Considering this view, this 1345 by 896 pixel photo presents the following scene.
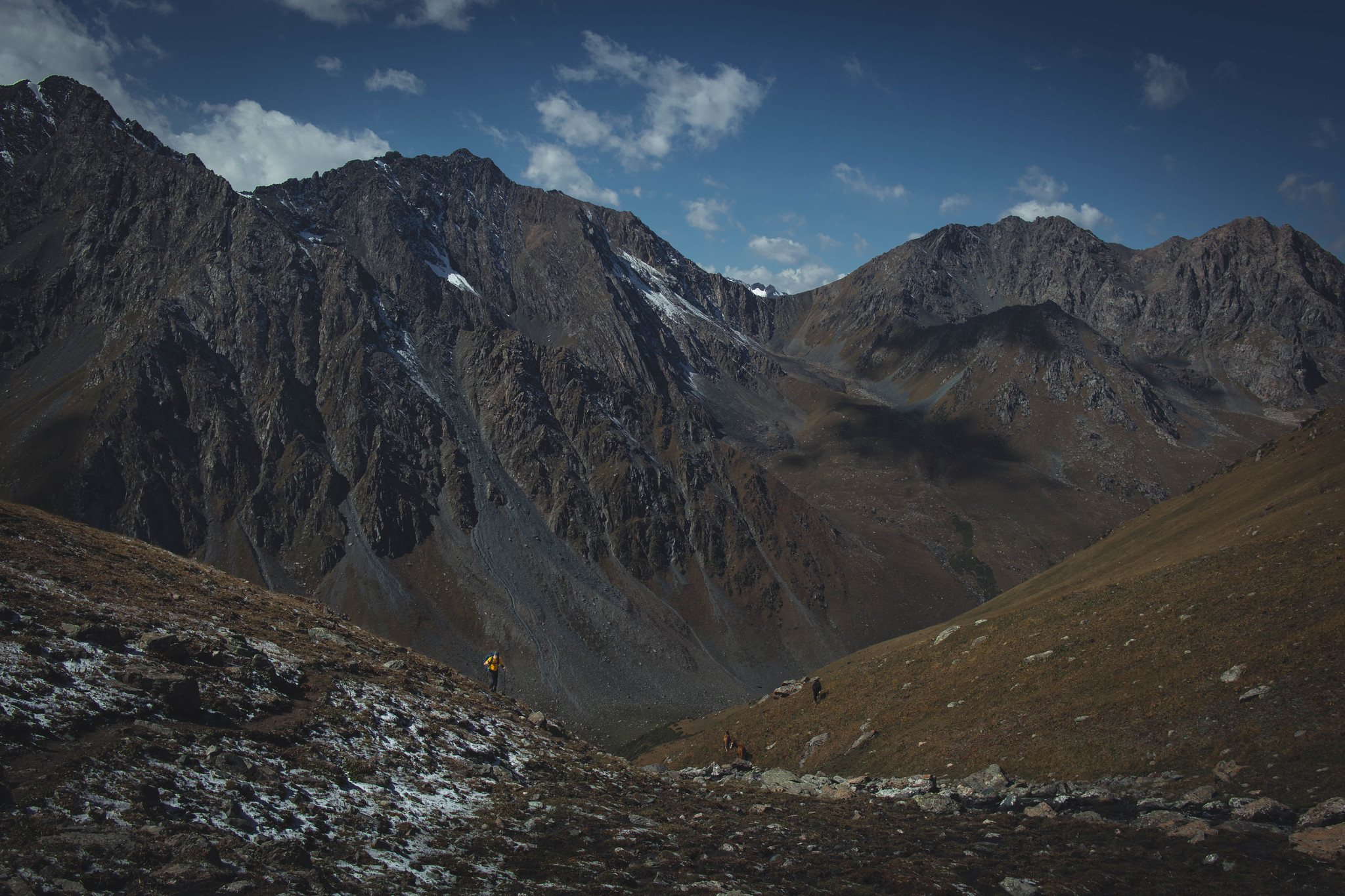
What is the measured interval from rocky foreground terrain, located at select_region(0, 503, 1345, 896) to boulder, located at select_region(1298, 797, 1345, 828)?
8 cm

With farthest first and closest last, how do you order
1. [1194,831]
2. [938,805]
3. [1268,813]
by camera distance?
[938,805] → [1268,813] → [1194,831]

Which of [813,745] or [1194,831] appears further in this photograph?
[813,745]

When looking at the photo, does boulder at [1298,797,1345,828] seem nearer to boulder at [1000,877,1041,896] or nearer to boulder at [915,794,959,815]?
boulder at [1000,877,1041,896]

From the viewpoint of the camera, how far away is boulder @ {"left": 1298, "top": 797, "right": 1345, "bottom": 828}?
60.8 feet

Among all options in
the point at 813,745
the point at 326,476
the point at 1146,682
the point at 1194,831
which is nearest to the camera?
the point at 1194,831

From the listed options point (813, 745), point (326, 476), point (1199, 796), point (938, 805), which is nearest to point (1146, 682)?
point (1199, 796)

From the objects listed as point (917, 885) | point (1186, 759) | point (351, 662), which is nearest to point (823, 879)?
point (917, 885)

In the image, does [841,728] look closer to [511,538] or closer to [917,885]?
[917,885]

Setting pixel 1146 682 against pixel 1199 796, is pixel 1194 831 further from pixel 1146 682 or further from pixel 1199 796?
pixel 1146 682

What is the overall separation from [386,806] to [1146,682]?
31.9m

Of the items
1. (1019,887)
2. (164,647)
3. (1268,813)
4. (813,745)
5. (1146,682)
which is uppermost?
(1146,682)

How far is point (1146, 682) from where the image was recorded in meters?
29.2

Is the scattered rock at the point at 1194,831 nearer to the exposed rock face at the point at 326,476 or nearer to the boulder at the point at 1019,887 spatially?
the boulder at the point at 1019,887

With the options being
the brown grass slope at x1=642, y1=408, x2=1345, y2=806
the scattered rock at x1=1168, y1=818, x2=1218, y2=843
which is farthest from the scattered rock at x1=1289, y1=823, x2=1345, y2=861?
the brown grass slope at x1=642, y1=408, x2=1345, y2=806
